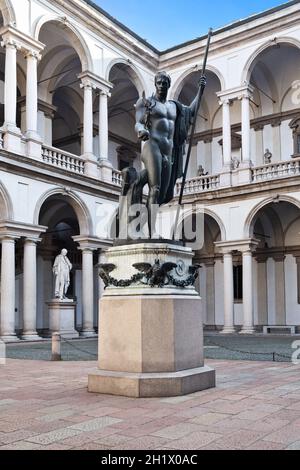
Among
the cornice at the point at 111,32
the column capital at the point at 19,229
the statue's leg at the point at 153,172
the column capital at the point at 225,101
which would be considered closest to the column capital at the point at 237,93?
the column capital at the point at 225,101

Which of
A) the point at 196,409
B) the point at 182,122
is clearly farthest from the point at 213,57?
the point at 196,409

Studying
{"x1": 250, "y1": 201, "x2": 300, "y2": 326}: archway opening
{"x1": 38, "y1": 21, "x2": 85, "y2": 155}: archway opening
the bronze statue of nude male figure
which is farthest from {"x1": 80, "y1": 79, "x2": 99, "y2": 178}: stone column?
the bronze statue of nude male figure

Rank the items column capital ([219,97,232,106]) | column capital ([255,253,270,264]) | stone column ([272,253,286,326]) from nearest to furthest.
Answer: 1. column capital ([219,97,232,106])
2. stone column ([272,253,286,326])
3. column capital ([255,253,270,264])

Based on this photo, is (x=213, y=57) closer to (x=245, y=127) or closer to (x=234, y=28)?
(x=234, y=28)

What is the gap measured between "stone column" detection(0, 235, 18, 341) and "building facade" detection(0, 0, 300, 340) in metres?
0.03

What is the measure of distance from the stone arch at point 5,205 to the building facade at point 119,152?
0.04 m

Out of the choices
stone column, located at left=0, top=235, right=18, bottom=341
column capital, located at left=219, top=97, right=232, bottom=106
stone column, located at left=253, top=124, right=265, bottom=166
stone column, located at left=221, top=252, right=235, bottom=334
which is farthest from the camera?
stone column, located at left=253, top=124, right=265, bottom=166

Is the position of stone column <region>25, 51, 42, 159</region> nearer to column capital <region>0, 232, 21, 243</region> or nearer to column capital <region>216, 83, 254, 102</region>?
column capital <region>0, 232, 21, 243</region>

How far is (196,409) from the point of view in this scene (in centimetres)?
514

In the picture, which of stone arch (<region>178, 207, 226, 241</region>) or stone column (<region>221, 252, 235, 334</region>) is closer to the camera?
stone column (<region>221, 252, 235, 334</region>)

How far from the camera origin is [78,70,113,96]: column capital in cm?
2141

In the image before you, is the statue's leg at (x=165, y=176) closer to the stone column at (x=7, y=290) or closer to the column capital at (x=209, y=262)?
the stone column at (x=7, y=290)

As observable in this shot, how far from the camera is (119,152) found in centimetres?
2805

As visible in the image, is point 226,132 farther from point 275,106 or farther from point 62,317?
point 62,317
